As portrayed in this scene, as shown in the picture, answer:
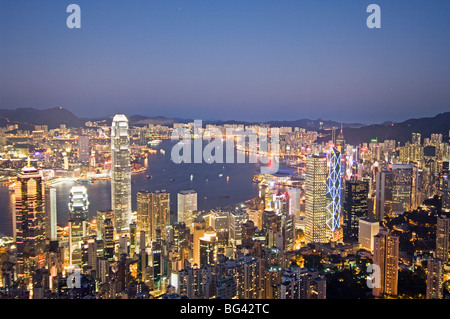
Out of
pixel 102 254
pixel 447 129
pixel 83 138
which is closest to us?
pixel 102 254

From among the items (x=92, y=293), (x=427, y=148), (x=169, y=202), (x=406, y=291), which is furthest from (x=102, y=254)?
(x=427, y=148)

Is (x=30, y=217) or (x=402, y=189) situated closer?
(x=30, y=217)

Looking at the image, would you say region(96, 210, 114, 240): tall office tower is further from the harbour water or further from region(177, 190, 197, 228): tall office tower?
region(177, 190, 197, 228): tall office tower

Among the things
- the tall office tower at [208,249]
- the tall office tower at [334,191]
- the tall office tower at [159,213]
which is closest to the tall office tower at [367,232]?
the tall office tower at [334,191]

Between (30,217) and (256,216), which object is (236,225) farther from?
A: (30,217)

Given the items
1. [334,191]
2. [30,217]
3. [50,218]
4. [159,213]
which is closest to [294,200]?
[334,191]

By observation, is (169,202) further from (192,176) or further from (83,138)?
(192,176)
